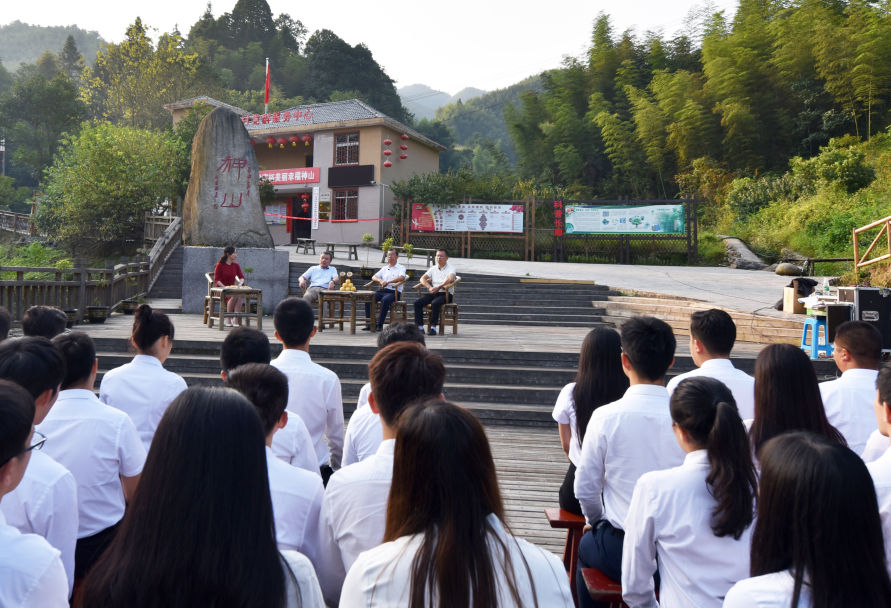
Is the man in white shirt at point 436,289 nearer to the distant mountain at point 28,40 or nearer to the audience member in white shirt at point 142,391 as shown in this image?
the audience member in white shirt at point 142,391

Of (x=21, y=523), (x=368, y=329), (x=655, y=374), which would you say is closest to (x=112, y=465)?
(x=21, y=523)

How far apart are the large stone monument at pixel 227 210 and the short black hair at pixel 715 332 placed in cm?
840

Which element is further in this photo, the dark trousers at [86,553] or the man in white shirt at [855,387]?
the man in white shirt at [855,387]

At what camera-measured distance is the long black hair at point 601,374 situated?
8.94 ft

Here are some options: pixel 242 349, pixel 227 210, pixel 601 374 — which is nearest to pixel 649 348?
pixel 601 374

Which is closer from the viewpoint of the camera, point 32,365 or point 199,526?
point 199,526

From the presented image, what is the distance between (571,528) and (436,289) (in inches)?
243

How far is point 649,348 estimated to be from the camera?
2.40 m

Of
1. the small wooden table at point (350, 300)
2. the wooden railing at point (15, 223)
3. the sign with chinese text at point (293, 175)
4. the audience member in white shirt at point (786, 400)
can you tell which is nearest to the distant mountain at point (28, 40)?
the wooden railing at point (15, 223)

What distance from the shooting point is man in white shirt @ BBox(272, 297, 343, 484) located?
2.97m

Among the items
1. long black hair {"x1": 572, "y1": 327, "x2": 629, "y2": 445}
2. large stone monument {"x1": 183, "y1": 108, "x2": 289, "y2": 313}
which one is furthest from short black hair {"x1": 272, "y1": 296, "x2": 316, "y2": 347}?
large stone monument {"x1": 183, "y1": 108, "x2": 289, "y2": 313}

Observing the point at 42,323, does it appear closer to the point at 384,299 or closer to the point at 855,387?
the point at 855,387

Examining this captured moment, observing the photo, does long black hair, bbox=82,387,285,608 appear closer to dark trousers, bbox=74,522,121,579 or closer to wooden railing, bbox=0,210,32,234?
dark trousers, bbox=74,522,121,579

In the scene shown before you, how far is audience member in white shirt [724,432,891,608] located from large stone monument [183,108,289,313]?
9.88 meters
